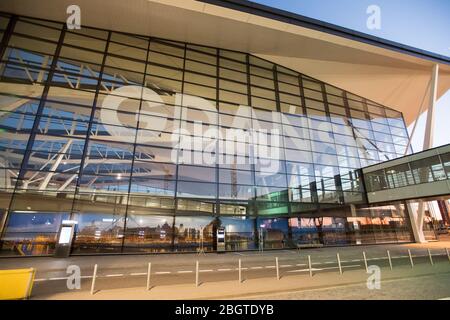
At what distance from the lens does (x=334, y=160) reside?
2298cm

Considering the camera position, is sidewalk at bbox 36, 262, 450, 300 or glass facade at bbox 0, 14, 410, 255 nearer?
sidewalk at bbox 36, 262, 450, 300

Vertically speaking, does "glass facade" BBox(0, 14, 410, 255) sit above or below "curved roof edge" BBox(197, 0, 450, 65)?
below

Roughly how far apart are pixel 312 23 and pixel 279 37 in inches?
109

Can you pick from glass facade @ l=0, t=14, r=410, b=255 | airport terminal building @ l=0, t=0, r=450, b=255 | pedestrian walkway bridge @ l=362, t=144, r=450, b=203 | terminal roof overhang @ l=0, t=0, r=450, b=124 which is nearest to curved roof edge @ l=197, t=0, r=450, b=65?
terminal roof overhang @ l=0, t=0, r=450, b=124

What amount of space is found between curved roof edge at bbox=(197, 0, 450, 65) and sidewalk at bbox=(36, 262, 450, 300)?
57.7ft

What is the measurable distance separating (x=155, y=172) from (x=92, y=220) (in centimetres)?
482

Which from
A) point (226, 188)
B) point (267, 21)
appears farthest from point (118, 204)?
point (267, 21)

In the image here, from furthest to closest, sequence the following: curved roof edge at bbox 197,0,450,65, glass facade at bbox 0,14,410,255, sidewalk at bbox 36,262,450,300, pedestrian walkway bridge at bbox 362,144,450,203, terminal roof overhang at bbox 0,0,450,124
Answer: pedestrian walkway bridge at bbox 362,144,450,203 → curved roof edge at bbox 197,0,450,65 → terminal roof overhang at bbox 0,0,450,124 → glass facade at bbox 0,14,410,255 → sidewalk at bbox 36,262,450,300

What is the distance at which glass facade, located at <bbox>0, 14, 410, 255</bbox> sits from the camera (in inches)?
556

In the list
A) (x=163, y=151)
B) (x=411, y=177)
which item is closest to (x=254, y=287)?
(x=163, y=151)

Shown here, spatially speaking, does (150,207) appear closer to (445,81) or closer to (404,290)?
(404,290)

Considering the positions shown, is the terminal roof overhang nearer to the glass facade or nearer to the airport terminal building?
the airport terminal building

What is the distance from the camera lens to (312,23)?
18.3 m

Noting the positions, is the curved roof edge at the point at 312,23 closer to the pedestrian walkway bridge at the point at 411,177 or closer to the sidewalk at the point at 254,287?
the pedestrian walkway bridge at the point at 411,177
